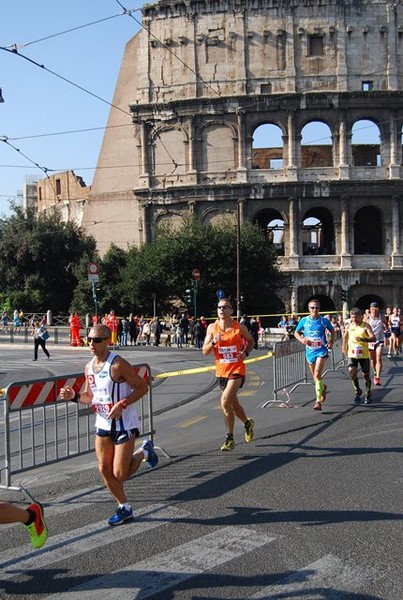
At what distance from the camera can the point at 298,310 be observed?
160 feet

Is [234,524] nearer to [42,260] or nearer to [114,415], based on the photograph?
[114,415]

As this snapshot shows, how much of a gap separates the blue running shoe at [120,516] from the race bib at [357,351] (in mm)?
7678

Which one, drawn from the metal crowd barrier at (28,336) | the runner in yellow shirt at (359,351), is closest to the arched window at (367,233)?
the metal crowd barrier at (28,336)

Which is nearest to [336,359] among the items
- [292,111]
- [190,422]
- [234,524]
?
[190,422]

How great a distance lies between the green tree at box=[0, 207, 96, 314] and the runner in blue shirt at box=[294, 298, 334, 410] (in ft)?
143

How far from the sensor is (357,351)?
12938 mm

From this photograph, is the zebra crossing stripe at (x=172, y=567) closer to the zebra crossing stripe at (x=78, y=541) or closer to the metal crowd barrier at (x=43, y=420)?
the zebra crossing stripe at (x=78, y=541)

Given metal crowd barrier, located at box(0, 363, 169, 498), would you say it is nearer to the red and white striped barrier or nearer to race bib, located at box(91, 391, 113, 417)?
the red and white striped barrier

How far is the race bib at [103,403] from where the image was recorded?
243 inches

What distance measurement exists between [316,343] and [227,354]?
3.46 m

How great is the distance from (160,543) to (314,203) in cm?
4504

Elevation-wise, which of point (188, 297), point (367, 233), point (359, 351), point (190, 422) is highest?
point (367, 233)

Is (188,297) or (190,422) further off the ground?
(188,297)

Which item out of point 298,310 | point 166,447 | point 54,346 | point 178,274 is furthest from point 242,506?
point 298,310
